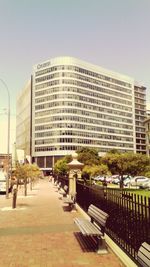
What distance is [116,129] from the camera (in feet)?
414

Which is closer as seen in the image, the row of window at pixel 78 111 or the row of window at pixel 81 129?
the row of window at pixel 81 129

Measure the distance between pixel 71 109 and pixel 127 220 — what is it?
100m

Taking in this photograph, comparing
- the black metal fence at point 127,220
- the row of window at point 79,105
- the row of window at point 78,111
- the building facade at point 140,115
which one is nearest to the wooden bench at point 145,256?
the black metal fence at point 127,220

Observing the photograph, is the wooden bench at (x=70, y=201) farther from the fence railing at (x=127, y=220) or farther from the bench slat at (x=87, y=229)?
the bench slat at (x=87, y=229)

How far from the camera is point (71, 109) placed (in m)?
107

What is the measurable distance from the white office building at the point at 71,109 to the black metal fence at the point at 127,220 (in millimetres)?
96480

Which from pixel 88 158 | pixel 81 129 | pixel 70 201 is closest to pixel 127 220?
pixel 70 201

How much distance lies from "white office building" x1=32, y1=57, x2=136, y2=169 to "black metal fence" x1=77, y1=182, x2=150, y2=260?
317 ft

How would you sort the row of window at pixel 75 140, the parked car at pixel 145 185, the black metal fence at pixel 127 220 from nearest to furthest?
the black metal fence at pixel 127 220
the parked car at pixel 145 185
the row of window at pixel 75 140

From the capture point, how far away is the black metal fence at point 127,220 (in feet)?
20.9

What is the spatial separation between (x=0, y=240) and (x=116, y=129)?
118 m

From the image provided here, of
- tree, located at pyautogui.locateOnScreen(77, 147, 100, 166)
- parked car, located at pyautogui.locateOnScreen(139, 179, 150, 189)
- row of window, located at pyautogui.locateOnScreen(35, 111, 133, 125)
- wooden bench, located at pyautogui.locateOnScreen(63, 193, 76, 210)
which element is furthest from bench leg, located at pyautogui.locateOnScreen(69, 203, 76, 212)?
row of window, located at pyautogui.locateOnScreen(35, 111, 133, 125)

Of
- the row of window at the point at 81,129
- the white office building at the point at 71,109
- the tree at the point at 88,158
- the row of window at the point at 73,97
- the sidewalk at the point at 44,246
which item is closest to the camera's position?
the sidewalk at the point at 44,246

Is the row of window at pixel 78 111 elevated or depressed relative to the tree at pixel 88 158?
elevated
